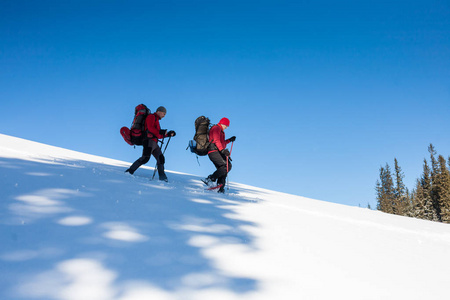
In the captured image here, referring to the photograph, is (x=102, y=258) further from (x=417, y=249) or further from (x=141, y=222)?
(x=417, y=249)

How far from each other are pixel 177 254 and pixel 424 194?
74.8 meters

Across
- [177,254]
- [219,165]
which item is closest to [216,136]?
[219,165]

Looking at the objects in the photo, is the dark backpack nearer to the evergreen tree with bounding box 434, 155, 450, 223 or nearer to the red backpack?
the red backpack

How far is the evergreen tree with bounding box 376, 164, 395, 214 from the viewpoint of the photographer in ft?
224

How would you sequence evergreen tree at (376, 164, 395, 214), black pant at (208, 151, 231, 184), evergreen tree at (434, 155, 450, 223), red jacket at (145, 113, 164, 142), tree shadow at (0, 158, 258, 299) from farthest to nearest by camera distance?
evergreen tree at (376, 164, 395, 214)
evergreen tree at (434, 155, 450, 223)
black pant at (208, 151, 231, 184)
red jacket at (145, 113, 164, 142)
tree shadow at (0, 158, 258, 299)

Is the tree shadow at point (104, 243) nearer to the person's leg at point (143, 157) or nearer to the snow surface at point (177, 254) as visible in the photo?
the snow surface at point (177, 254)

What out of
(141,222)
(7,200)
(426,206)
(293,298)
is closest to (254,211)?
(141,222)

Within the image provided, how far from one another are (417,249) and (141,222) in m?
3.49

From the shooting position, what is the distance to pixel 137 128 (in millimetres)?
7039

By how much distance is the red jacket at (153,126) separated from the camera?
6.95 metres

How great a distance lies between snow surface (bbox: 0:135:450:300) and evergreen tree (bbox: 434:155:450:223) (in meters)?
61.3

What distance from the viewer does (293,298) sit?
6.40 feet

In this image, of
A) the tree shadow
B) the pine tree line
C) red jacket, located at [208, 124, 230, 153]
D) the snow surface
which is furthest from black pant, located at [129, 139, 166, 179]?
the pine tree line

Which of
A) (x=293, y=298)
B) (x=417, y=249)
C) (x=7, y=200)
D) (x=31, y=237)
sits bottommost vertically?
(x=417, y=249)
